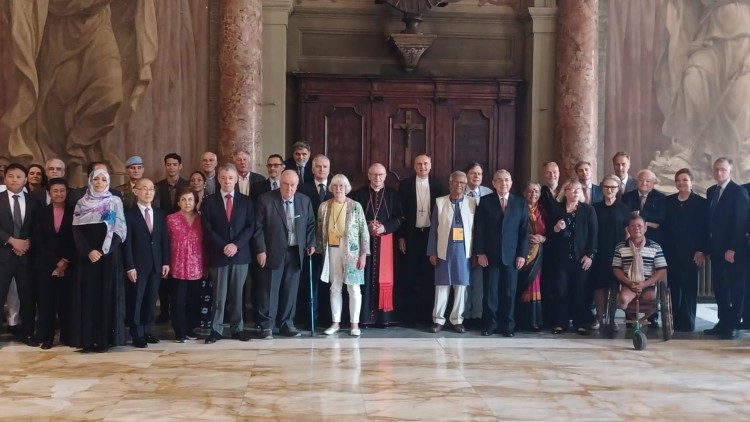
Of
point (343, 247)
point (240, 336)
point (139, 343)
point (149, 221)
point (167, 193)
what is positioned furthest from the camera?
point (167, 193)

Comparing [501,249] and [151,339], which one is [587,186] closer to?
[501,249]

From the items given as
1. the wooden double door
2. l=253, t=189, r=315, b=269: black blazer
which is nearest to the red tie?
l=253, t=189, r=315, b=269: black blazer

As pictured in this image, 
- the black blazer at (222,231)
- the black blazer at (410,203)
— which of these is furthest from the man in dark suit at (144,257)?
the black blazer at (410,203)

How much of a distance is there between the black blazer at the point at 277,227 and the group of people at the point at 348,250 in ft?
0.04

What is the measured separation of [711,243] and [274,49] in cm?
528

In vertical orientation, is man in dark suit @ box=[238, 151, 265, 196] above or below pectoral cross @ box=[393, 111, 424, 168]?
below

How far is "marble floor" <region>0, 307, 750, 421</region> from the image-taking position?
551cm

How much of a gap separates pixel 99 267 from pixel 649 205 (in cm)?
499

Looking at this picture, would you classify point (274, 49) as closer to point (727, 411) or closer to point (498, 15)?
point (498, 15)

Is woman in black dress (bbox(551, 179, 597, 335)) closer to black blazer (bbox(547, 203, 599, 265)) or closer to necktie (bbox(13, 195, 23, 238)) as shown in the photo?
black blazer (bbox(547, 203, 599, 265))

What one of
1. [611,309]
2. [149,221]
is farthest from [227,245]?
[611,309]

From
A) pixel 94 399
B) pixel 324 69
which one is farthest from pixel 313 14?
A: pixel 94 399

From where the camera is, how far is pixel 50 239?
7578 mm

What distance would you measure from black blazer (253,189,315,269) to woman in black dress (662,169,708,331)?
133 inches
